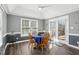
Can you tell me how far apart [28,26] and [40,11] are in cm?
47

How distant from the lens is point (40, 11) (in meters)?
2.40

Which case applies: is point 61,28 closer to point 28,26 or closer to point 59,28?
point 59,28

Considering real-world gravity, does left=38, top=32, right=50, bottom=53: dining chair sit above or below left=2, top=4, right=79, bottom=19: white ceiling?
below

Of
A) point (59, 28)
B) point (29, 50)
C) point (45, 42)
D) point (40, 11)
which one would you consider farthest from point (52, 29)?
point (29, 50)

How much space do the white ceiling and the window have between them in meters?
0.14

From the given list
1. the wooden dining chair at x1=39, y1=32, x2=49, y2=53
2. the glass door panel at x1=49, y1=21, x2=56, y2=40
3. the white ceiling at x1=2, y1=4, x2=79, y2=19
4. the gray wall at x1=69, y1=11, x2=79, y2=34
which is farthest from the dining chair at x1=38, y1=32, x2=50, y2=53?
the gray wall at x1=69, y1=11, x2=79, y2=34

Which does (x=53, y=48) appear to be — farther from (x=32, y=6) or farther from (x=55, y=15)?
(x=32, y=6)

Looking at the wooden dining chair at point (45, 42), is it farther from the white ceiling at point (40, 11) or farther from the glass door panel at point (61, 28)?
the white ceiling at point (40, 11)

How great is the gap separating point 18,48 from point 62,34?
3.75 feet

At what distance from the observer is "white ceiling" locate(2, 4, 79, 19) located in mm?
2266

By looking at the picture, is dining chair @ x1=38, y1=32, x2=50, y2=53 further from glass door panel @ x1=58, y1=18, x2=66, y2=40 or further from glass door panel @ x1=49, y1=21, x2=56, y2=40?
glass door panel @ x1=58, y1=18, x2=66, y2=40

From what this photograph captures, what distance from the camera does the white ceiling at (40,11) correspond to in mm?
2266

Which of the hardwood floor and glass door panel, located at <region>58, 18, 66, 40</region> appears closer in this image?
the hardwood floor

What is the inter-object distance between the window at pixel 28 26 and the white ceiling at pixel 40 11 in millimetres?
145
